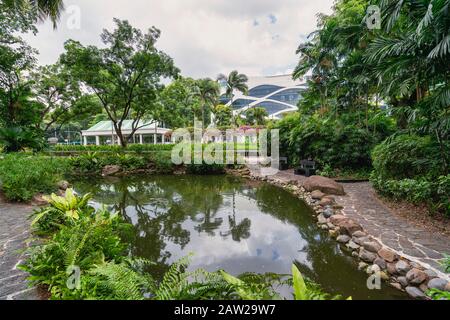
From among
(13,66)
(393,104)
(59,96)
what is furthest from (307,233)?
(59,96)

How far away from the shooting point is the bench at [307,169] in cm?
895

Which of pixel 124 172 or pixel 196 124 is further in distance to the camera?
pixel 196 124

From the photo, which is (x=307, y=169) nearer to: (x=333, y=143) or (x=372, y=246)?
(x=333, y=143)

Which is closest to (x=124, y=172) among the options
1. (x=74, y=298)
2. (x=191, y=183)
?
(x=191, y=183)

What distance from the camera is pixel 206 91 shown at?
23547 mm

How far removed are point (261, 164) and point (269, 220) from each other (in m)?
7.29

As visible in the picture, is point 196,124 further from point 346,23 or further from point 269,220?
point 269,220

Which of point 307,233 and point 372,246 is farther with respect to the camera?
point 307,233

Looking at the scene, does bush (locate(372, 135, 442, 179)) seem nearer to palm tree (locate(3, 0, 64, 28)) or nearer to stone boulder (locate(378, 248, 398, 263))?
stone boulder (locate(378, 248, 398, 263))

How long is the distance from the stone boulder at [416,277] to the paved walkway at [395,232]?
8.9 inches

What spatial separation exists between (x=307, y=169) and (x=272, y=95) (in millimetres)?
52089

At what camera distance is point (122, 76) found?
11.7 meters

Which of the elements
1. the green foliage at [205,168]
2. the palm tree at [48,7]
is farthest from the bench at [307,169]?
the palm tree at [48,7]

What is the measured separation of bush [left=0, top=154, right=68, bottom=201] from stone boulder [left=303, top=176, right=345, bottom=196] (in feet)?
24.6
